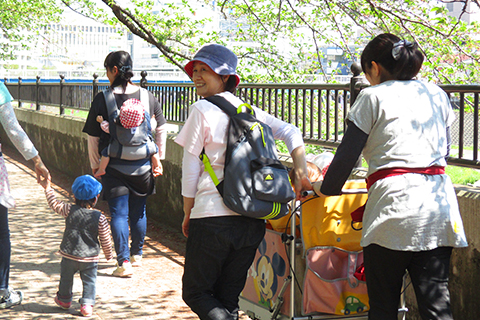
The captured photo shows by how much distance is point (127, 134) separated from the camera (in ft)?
18.7

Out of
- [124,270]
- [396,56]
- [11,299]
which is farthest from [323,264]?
[124,270]

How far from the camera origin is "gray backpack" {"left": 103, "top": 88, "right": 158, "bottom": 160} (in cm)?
571

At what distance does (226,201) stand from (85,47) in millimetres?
191330

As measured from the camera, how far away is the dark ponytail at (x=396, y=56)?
2.92 meters

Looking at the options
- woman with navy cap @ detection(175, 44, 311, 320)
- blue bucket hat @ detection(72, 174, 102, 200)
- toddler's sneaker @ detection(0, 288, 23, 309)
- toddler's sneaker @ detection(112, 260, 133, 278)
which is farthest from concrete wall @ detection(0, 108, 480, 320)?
toddler's sneaker @ detection(0, 288, 23, 309)

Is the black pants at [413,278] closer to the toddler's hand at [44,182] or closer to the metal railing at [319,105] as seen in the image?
the metal railing at [319,105]

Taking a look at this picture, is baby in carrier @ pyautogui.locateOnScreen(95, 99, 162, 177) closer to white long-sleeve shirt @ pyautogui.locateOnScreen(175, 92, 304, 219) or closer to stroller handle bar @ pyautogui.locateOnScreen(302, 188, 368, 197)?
white long-sleeve shirt @ pyautogui.locateOnScreen(175, 92, 304, 219)

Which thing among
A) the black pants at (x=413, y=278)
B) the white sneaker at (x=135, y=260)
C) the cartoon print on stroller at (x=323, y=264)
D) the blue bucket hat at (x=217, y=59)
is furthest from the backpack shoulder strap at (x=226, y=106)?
the white sneaker at (x=135, y=260)

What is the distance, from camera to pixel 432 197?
2.80 m

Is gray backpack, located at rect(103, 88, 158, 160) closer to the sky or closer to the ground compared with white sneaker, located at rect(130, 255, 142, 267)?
closer to the sky

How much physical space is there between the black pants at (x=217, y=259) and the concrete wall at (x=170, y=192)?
1500mm

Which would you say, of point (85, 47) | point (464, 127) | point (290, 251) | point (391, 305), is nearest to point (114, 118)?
point (290, 251)

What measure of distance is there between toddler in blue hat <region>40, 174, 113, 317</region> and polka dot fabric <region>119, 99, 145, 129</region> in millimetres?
948

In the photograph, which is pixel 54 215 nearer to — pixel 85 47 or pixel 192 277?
pixel 192 277
